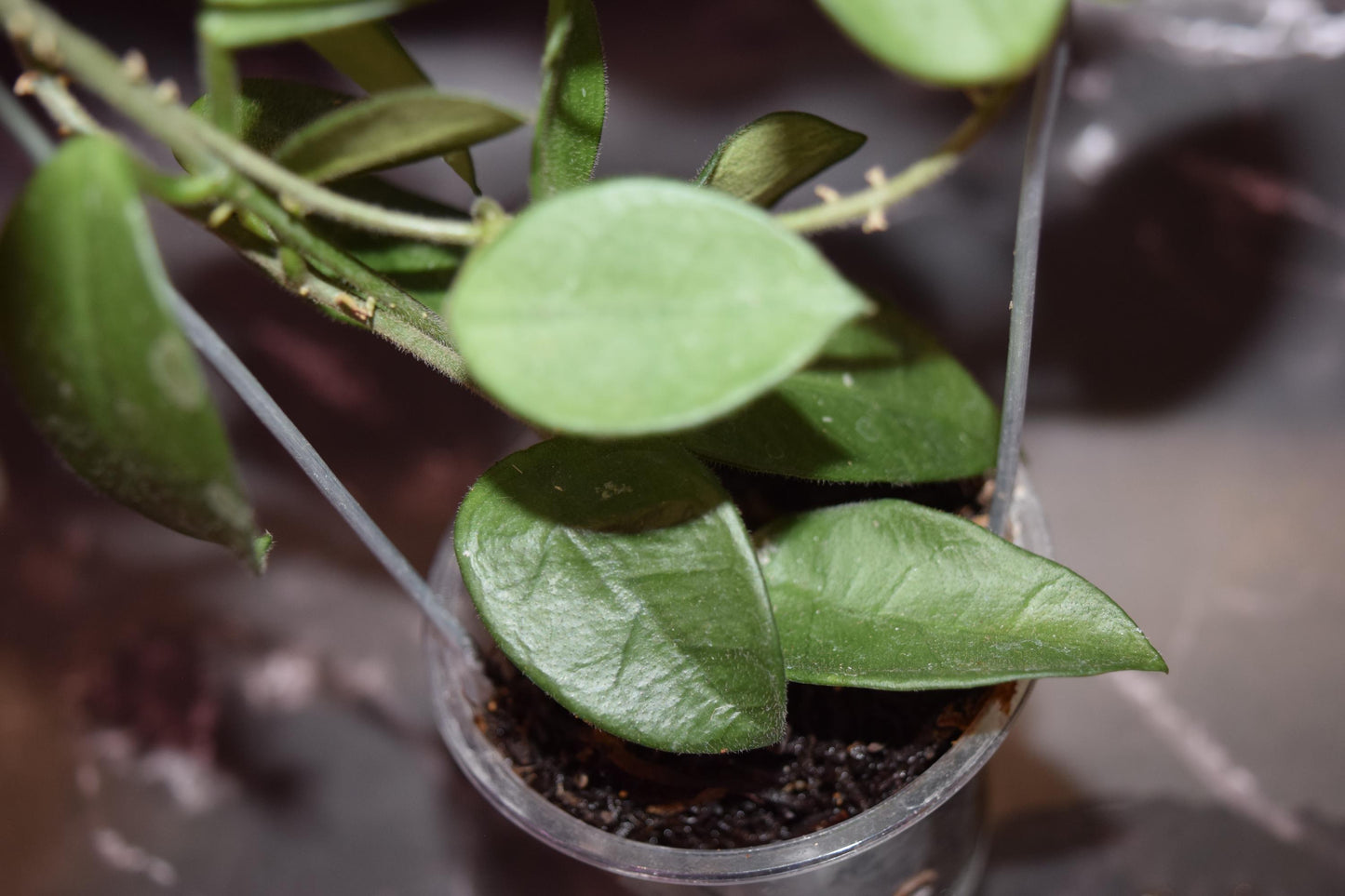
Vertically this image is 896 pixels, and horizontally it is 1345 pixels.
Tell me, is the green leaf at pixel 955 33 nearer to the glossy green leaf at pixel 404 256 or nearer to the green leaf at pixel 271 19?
the green leaf at pixel 271 19

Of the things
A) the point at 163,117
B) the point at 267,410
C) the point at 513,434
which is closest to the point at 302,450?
the point at 267,410

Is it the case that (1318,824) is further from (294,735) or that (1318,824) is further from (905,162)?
(294,735)

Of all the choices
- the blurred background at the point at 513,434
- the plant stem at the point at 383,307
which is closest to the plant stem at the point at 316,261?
the plant stem at the point at 383,307

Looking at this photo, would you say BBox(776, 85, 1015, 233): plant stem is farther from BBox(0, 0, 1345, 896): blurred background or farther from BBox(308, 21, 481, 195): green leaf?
BBox(0, 0, 1345, 896): blurred background

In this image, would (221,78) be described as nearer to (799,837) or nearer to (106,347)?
(106,347)

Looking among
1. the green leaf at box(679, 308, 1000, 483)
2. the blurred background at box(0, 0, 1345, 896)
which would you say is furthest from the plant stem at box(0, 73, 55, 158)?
the blurred background at box(0, 0, 1345, 896)

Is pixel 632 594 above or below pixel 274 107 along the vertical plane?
below

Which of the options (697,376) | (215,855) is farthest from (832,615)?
(215,855)
